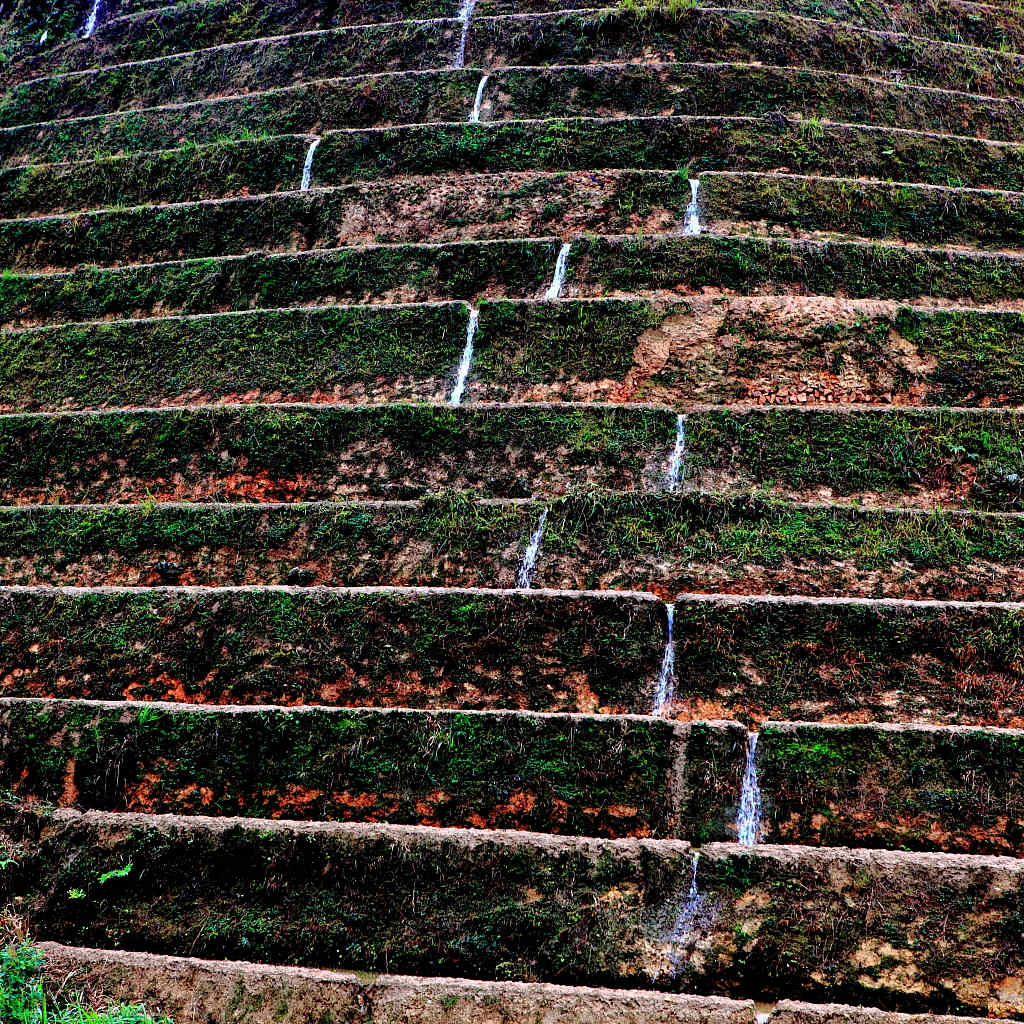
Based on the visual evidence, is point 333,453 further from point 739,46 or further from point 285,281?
point 739,46

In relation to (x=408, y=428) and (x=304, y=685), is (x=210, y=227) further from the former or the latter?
(x=304, y=685)

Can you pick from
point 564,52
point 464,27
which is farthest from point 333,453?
point 464,27

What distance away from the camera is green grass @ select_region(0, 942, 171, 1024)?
2.29 m

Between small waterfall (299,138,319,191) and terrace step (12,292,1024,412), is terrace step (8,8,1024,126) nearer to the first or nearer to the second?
small waterfall (299,138,319,191)

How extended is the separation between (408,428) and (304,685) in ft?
4.16

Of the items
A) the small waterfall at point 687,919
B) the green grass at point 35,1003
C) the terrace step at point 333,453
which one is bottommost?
the small waterfall at point 687,919

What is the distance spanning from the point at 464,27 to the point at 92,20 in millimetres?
3698

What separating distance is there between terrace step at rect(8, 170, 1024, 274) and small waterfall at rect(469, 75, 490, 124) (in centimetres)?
78

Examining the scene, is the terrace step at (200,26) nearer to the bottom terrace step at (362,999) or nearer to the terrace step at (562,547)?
the terrace step at (562,547)

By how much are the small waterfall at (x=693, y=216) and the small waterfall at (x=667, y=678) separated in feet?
8.22

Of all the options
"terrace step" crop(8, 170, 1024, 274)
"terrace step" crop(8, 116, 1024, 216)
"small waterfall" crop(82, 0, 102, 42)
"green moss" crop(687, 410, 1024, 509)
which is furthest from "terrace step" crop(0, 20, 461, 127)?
"green moss" crop(687, 410, 1024, 509)

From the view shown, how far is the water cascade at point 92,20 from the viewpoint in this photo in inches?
300

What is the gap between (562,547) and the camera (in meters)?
3.29

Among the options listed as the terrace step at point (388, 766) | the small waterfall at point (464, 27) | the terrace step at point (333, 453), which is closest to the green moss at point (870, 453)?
the terrace step at point (333, 453)
